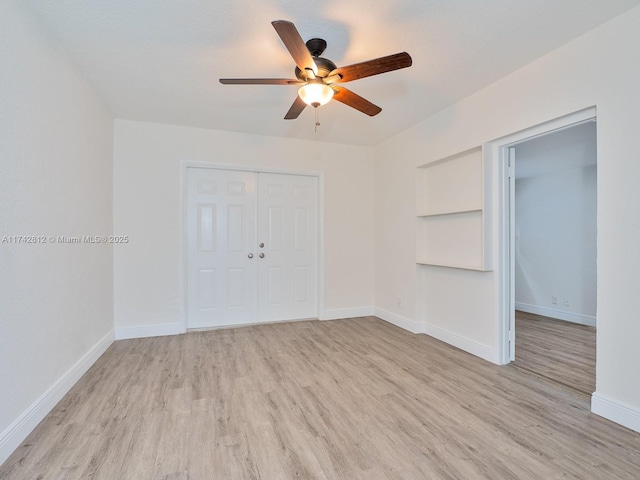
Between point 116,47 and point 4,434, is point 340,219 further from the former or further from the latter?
point 4,434

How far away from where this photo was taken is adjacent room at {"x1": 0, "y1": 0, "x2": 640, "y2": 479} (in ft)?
5.79

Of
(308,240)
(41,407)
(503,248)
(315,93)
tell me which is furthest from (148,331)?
(503,248)

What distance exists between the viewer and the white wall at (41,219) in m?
1.70

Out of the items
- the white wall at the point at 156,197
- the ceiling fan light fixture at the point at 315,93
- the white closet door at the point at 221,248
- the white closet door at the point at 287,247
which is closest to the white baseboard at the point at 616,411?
the ceiling fan light fixture at the point at 315,93

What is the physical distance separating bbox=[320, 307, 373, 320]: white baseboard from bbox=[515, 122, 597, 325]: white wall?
108 inches

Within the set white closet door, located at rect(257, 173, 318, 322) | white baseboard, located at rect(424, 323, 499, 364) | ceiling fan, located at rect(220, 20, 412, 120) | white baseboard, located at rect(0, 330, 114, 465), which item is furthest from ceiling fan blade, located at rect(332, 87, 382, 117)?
white baseboard, located at rect(0, 330, 114, 465)

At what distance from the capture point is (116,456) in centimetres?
166

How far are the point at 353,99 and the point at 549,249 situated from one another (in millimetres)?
4341

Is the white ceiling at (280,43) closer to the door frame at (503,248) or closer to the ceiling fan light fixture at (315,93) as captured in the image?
the ceiling fan light fixture at (315,93)

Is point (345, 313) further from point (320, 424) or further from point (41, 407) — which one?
point (41, 407)

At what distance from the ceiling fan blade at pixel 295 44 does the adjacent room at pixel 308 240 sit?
0.05 ft

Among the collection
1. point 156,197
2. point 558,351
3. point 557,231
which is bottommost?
point 558,351

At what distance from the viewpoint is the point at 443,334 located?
351cm

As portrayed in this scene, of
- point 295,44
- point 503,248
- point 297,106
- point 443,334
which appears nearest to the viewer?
point 295,44
